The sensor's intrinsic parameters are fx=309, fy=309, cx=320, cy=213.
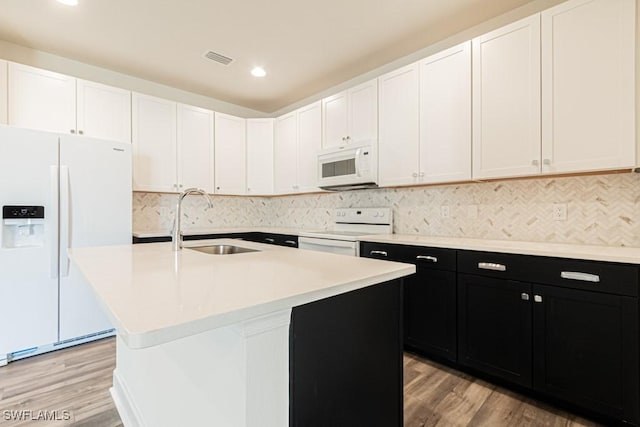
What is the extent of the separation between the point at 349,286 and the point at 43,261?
2688 millimetres

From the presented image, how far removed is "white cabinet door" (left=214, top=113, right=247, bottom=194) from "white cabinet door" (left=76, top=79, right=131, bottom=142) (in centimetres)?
98

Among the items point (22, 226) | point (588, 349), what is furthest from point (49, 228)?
point (588, 349)

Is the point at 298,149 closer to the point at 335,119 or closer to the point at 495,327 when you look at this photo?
the point at 335,119

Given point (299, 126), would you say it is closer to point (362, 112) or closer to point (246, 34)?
point (362, 112)

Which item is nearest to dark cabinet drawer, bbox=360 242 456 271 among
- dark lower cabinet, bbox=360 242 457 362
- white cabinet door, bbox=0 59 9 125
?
dark lower cabinet, bbox=360 242 457 362

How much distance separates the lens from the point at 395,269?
1.18m

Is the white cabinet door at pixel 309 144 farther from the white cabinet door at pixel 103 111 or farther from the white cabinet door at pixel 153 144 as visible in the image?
the white cabinet door at pixel 103 111

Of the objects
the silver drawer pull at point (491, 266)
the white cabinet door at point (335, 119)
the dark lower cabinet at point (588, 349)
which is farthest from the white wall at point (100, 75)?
the dark lower cabinet at point (588, 349)

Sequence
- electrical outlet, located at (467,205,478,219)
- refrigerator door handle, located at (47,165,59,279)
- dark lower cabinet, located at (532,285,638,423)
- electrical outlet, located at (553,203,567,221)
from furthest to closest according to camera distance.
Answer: electrical outlet, located at (467,205,478,219), refrigerator door handle, located at (47,165,59,279), electrical outlet, located at (553,203,567,221), dark lower cabinet, located at (532,285,638,423)

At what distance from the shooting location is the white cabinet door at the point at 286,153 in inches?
150

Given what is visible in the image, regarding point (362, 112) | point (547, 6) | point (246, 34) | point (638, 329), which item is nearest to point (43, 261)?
point (246, 34)

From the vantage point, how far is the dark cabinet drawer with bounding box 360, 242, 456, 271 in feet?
7.02

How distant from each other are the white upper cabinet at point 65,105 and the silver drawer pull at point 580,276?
372cm

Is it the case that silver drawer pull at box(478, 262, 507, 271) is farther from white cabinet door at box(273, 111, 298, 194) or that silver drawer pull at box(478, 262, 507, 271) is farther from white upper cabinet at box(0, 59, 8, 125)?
white upper cabinet at box(0, 59, 8, 125)
